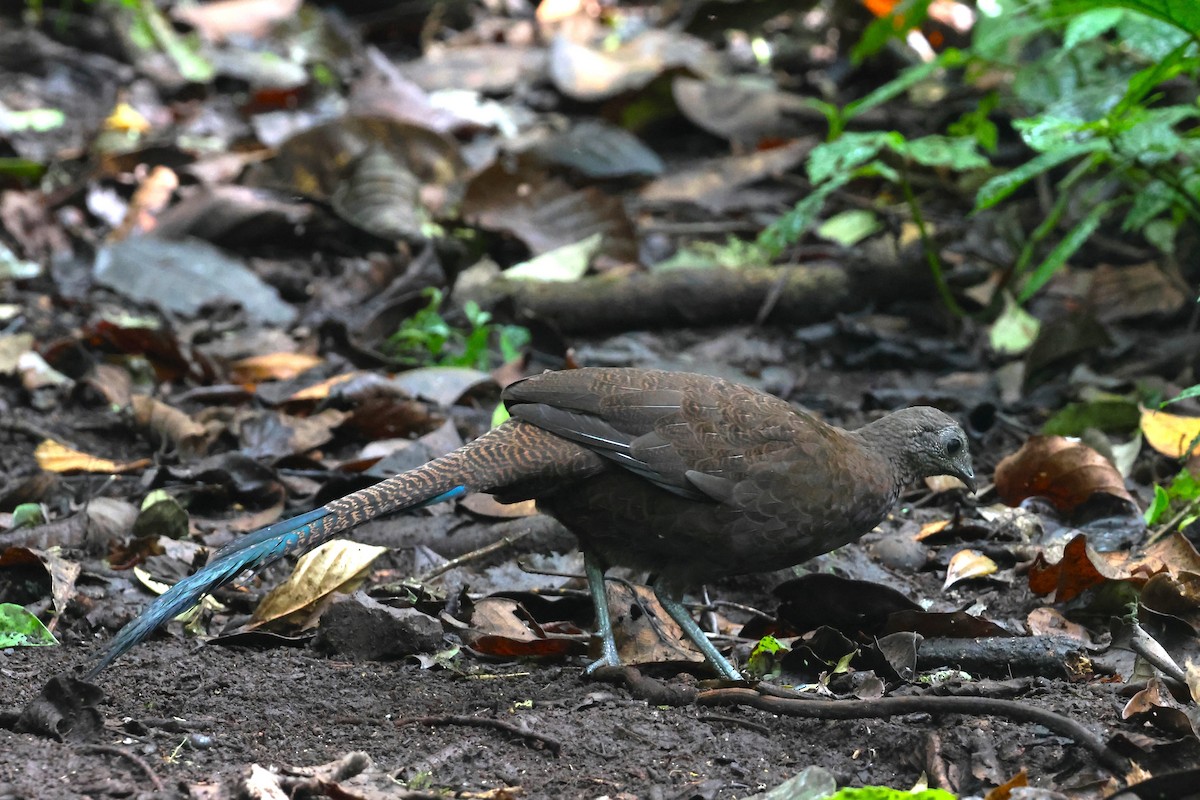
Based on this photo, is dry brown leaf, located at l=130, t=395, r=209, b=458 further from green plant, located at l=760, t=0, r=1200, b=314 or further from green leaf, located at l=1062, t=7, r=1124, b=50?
green leaf, located at l=1062, t=7, r=1124, b=50

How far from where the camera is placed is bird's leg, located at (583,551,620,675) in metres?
3.58

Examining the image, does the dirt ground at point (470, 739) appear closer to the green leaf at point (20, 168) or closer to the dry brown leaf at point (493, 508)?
the dry brown leaf at point (493, 508)

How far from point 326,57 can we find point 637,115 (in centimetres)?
252

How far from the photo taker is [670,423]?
375cm

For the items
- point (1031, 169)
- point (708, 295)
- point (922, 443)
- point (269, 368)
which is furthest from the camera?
point (708, 295)

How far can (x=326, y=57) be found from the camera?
9422 millimetres

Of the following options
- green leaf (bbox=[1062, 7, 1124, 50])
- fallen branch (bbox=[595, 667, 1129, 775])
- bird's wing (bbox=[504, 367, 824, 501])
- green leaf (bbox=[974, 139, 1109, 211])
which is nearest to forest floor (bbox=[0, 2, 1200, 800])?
fallen branch (bbox=[595, 667, 1129, 775])

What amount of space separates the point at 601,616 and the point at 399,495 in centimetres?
70

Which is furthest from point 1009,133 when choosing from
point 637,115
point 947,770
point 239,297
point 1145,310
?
point 947,770

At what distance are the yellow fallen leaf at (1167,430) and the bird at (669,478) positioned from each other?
4.57 feet

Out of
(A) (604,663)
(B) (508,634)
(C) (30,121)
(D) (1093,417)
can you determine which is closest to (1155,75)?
(D) (1093,417)

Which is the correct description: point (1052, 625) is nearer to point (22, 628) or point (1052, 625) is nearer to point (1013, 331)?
point (1013, 331)

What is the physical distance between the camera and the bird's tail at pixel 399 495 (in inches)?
124

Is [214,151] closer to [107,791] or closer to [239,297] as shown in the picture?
[239,297]
